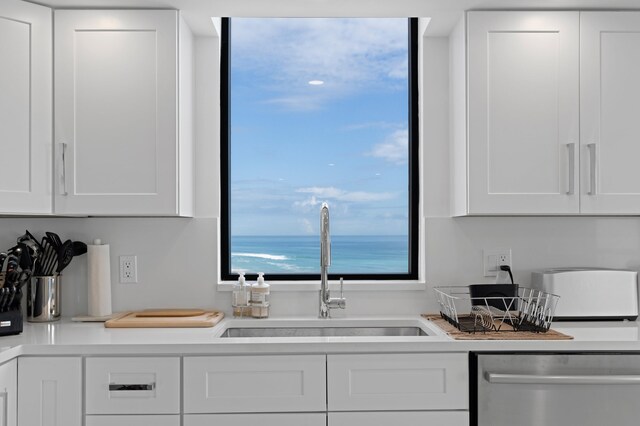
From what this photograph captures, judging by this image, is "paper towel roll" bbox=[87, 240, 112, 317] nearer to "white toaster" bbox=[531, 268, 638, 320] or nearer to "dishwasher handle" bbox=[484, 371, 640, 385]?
"dishwasher handle" bbox=[484, 371, 640, 385]

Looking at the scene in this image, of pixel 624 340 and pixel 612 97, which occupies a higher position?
pixel 612 97

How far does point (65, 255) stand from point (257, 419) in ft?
3.63

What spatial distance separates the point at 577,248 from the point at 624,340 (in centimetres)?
68

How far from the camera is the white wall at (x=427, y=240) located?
2.62 meters

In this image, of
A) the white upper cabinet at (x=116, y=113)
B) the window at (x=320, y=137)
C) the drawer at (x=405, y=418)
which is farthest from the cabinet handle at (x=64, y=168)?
the drawer at (x=405, y=418)

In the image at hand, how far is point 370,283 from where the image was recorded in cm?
267

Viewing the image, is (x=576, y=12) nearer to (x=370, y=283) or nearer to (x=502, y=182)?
(x=502, y=182)

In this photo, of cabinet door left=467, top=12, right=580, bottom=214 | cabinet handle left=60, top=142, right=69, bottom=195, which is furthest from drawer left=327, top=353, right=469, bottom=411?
cabinet handle left=60, top=142, right=69, bottom=195

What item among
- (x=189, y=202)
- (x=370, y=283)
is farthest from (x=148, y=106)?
(x=370, y=283)

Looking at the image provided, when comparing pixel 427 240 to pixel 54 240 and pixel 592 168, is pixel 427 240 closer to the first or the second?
pixel 592 168

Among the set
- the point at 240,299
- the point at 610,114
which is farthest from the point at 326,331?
the point at 610,114

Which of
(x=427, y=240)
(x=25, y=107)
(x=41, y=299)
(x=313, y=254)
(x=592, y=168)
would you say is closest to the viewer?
(x=25, y=107)

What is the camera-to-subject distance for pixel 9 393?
6.28ft

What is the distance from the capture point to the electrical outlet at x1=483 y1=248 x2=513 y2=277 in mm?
2652
